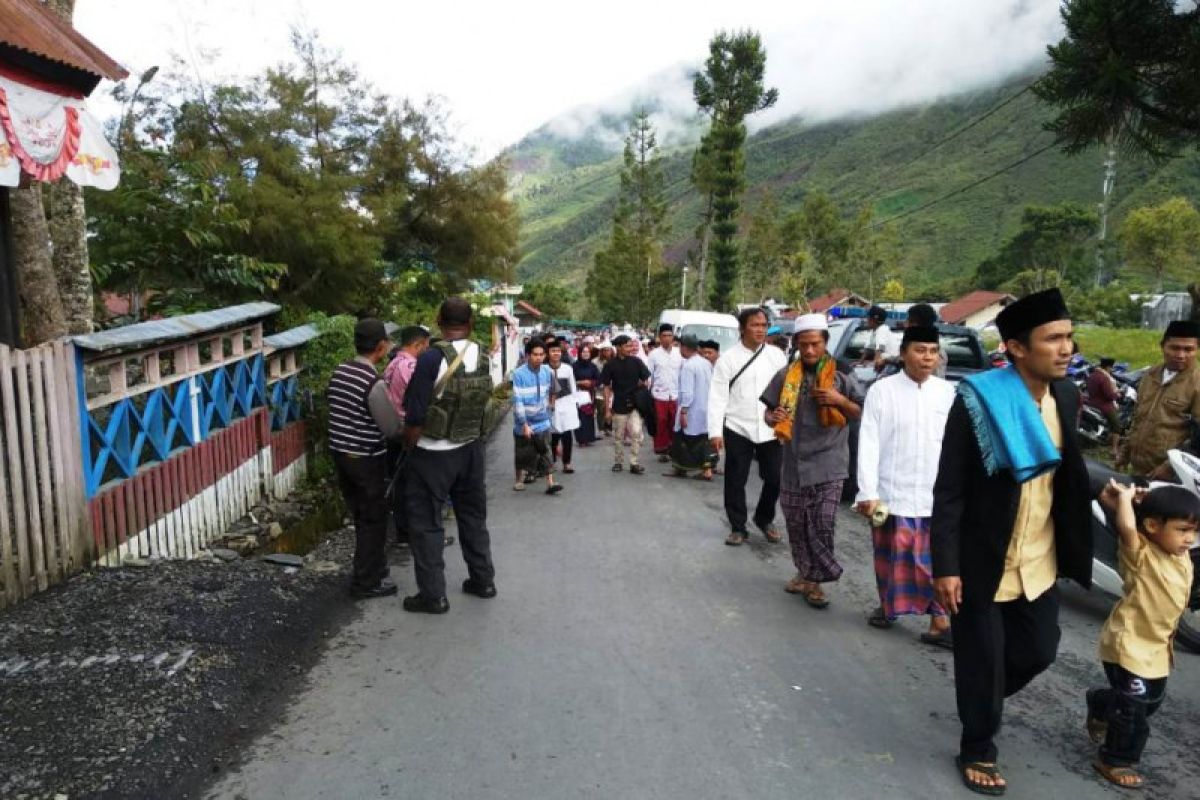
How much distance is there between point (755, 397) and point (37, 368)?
15.9 ft

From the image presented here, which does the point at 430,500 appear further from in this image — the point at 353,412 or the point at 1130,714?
the point at 1130,714

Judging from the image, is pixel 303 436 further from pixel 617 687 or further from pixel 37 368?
pixel 617 687

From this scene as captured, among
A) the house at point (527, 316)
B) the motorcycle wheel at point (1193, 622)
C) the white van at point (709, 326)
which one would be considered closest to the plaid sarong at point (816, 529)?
the motorcycle wheel at point (1193, 622)

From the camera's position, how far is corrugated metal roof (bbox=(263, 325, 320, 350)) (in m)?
8.61

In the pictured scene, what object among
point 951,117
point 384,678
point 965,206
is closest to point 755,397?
point 384,678

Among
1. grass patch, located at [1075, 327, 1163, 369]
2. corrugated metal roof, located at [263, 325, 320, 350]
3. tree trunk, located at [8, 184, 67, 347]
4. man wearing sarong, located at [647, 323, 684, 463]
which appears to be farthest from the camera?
grass patch, located at [1075, 327, 1163, 369]

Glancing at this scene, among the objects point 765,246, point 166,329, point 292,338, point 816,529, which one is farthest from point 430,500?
point 765,246

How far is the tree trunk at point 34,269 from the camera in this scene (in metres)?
7.03

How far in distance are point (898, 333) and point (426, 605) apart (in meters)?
7.81

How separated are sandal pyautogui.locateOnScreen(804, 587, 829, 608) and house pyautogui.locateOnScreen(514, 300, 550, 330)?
6822 cm

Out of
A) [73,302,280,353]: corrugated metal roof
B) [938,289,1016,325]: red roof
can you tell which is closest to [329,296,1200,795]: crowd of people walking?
[73,302,280,353]: corrugated metal roof

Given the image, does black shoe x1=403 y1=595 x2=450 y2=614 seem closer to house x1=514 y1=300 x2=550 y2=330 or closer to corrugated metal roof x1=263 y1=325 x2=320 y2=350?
corrugated metal roof x1=263 y1=325 x2=320 y2=350

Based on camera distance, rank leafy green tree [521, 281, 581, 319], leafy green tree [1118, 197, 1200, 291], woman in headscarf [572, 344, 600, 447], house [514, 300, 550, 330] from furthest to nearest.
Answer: leafy green tree [521, 281, 581, 319]
house [514, 300, 550, 330]
leafy green tree [1118, 197, 1200, 291]
woman in headscarf [572, 344, 600, 447]

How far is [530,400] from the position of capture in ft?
29.2
